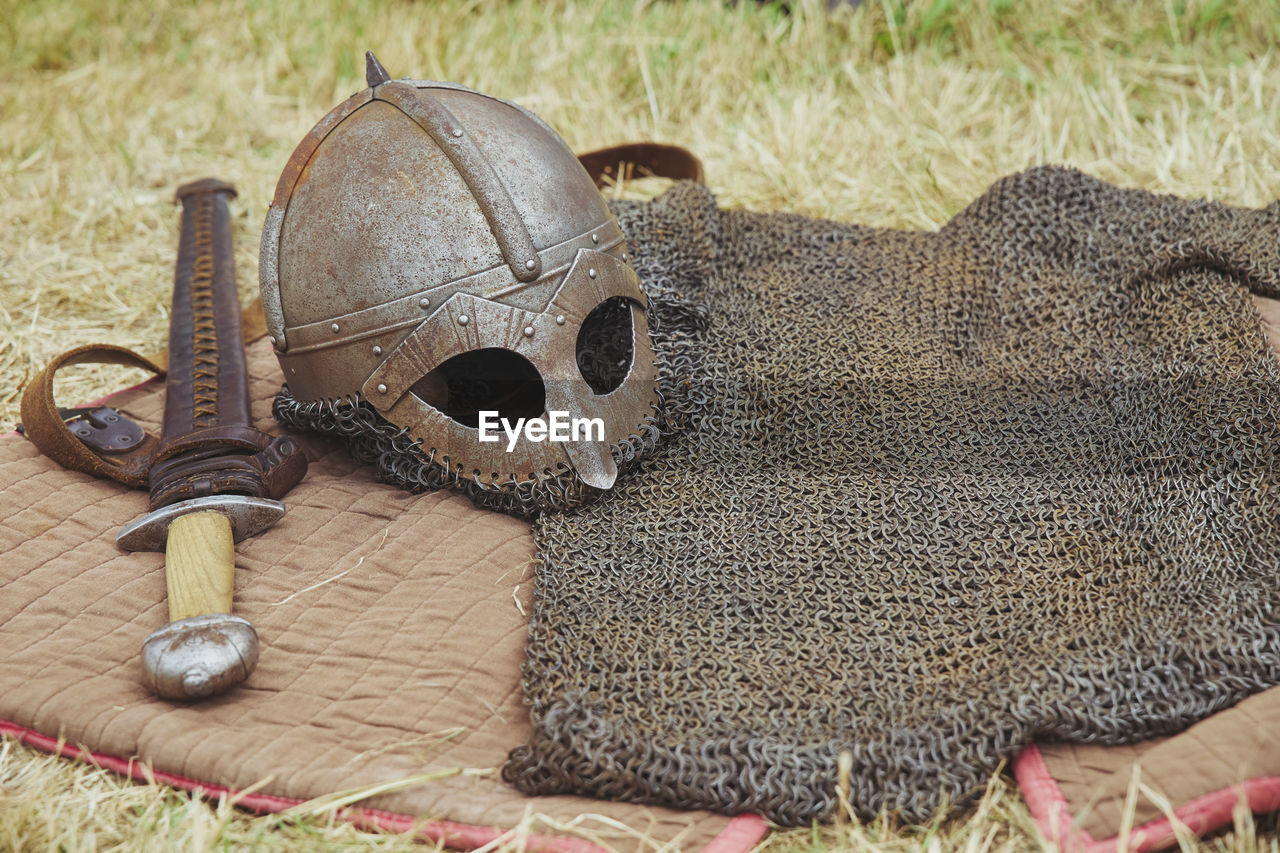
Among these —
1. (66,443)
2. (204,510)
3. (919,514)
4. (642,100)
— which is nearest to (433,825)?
(204,510)

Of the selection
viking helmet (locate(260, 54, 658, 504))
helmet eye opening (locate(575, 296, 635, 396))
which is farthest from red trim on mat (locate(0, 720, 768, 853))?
helmet eye opening (locate(575, 296, 635, 396))

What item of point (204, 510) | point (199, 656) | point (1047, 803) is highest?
point (204, 510)

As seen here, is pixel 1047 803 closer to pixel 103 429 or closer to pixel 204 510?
pixel 204 510

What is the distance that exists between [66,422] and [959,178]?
3060mm

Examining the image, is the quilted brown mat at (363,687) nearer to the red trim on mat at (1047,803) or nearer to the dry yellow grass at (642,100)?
the red trim on mat at (1047,803)

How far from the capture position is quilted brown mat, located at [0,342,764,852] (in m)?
1.75

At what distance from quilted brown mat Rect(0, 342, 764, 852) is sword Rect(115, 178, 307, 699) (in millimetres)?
74

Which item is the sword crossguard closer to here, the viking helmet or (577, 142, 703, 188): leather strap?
the viking helmet

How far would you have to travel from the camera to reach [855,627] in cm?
206

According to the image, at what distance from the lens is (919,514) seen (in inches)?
93.0

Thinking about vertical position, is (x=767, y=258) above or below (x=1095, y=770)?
above

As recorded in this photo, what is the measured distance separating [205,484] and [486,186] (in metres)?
0.90

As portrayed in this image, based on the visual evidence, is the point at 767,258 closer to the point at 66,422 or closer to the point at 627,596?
the point at 627,596

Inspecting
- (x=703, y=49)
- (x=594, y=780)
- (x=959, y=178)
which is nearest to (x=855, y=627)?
(x=594, y=780)
